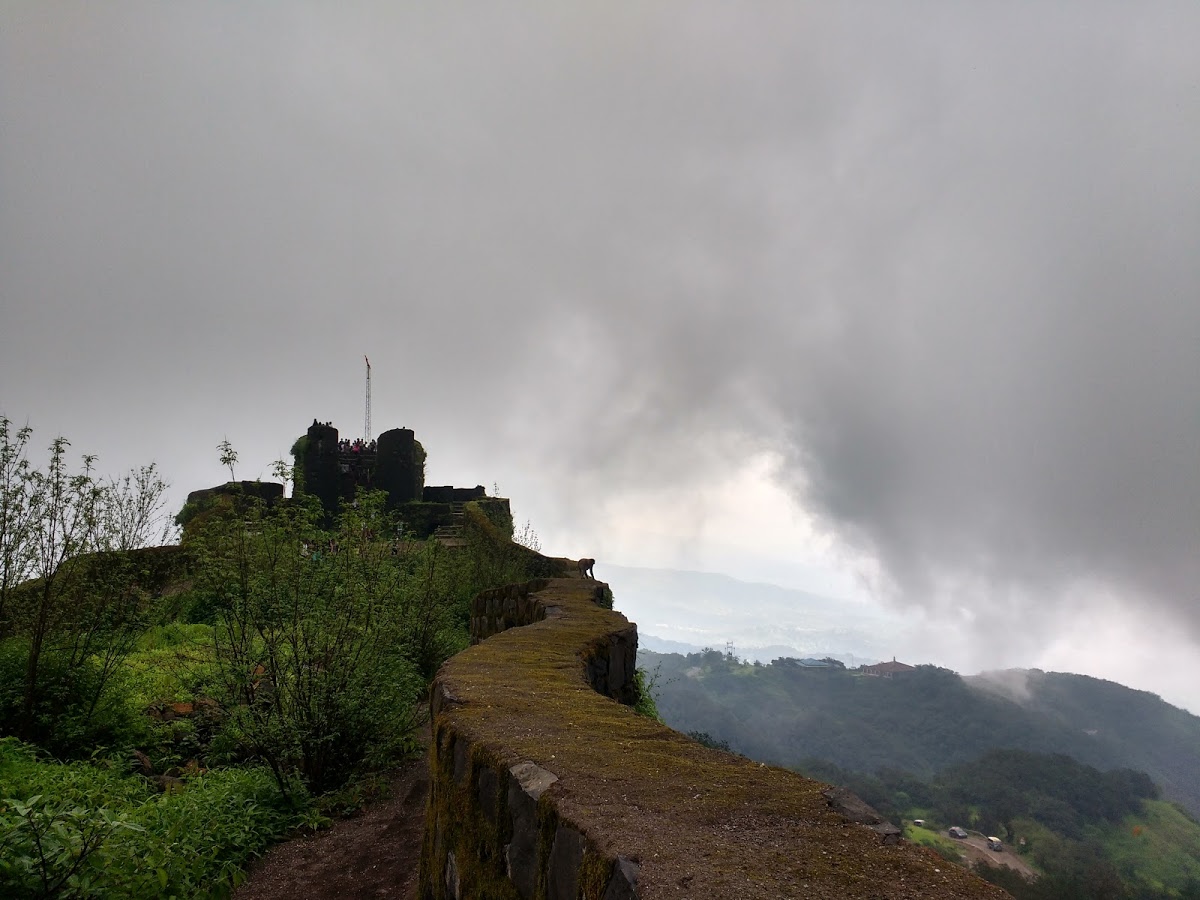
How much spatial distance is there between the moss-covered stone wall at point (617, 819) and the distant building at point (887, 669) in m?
174

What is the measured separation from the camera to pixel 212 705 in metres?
7.86

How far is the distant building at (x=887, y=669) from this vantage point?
15762 cm

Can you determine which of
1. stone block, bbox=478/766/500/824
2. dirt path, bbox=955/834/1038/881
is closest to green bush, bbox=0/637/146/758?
stone block, bbox=478/766/500/824

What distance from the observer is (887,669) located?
162250 millimetres

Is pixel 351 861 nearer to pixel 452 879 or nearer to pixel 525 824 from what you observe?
pixel 452 879

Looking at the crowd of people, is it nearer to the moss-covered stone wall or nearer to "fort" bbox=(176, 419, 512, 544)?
"fort" bbox=(176, 419, 512, 544)

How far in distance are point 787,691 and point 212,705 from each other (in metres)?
170

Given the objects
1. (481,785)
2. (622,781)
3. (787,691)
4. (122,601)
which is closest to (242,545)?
(122,601)

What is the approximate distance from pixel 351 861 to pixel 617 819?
13.6ft

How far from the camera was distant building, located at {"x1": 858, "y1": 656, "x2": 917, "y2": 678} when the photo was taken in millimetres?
157625

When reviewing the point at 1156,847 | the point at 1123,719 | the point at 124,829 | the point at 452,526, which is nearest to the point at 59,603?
the point at 124,829

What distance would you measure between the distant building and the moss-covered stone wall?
17406 centimetres

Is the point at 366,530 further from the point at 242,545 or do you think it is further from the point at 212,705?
the point at 212,705

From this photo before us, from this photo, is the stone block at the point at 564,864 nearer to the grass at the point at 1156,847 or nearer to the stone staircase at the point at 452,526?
the stone staircase at the point at 452,526
